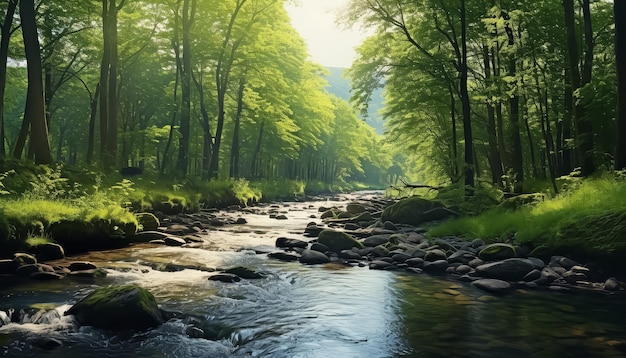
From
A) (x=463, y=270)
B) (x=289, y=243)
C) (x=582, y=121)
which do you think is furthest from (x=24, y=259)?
(x=582, y=121)

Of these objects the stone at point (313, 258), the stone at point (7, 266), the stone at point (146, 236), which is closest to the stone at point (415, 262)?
the stone at point (313, 258)

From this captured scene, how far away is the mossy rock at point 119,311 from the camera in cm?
607

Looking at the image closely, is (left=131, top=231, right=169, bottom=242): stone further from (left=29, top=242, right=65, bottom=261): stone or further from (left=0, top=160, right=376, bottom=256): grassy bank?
(left=29, top=242, right=65, bottom=261): stone

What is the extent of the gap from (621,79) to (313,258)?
26.8ft

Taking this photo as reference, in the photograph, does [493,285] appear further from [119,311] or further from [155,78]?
[155,78]

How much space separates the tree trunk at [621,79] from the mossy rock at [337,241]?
660cm

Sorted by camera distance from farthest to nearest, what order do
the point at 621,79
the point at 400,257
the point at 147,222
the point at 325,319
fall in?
1. the point at 147,222
2. the point at 400,257
3. the point at 621,79
4. the point at 325,319

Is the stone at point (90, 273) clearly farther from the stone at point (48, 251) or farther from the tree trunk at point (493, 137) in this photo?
the tree trunk at point (493, 137)

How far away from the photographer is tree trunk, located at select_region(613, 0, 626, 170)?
35.2 ft

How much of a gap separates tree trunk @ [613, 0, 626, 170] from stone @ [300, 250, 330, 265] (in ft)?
23.4

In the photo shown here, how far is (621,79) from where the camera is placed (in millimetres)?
10727

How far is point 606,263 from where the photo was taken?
343 inches

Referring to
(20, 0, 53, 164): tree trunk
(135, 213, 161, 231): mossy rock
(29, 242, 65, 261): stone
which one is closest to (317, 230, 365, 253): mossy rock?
(135, 213, 161, 231): mossy rock

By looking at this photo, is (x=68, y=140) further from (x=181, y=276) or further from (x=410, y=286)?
(x=410, y=286)
